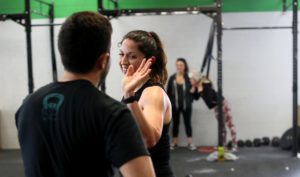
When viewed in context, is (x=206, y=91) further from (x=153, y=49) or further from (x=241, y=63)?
(x=153, y=49)

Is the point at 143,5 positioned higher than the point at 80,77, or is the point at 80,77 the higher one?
the point at 143,5

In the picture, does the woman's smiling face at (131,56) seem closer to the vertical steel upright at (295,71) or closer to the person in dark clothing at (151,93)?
the person in dark clothing at (151,93)

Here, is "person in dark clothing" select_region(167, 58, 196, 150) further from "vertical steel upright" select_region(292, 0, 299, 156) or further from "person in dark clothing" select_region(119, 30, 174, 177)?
"person in dark clothing" select_region(119, 30, 174, 177)

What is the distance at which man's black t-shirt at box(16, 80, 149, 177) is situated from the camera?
3.33 feet

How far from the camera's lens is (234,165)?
16.9 feet

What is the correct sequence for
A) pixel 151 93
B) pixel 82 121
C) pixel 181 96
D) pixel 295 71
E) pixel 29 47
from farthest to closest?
pixel 181 96
pixel 295 71
pixel 29 47
pixel 151 93
pixel 82 121

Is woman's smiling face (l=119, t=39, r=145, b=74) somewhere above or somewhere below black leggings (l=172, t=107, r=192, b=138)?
above

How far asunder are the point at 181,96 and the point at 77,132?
5.37m

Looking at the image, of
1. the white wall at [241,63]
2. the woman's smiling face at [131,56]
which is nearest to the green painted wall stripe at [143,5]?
the white wall at [241,63]

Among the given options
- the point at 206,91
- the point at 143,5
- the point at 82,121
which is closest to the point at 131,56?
the point at 82,121

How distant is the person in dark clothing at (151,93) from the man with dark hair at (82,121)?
365 mm

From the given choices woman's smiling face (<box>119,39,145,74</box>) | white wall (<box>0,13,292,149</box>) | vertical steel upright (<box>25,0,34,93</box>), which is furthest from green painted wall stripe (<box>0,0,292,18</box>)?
woman's smiling face (<box>119,39,145,74</box>)

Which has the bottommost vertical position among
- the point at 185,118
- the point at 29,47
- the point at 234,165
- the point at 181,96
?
the point at 234,165

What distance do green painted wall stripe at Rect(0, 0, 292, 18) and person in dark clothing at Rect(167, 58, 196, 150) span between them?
40.2 inches
